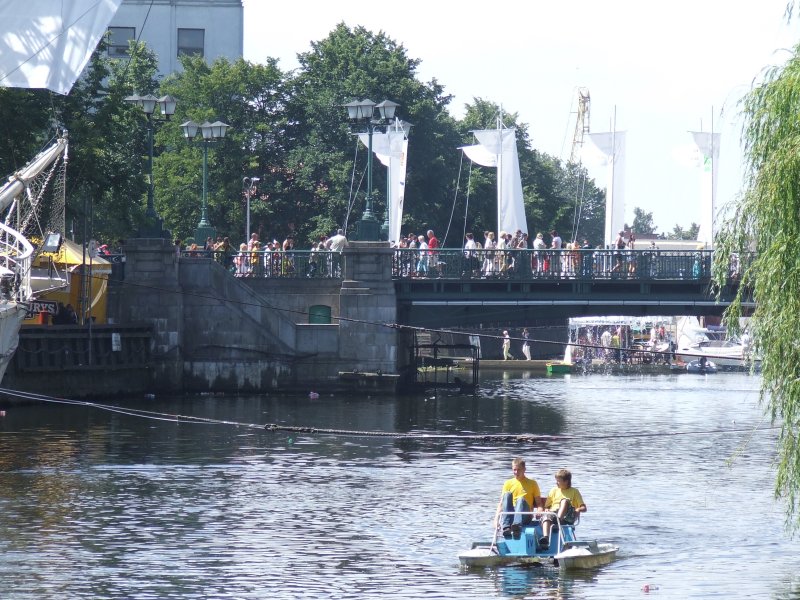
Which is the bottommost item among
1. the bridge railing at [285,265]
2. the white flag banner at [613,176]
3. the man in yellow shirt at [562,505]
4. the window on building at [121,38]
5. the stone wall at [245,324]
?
the man in yellow shirt at [562,505]

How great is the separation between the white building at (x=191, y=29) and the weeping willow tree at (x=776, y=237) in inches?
3235

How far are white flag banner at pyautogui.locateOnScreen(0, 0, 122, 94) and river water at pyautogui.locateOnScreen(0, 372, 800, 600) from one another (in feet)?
33.9

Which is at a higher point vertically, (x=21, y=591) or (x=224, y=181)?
(x=224, y=181)

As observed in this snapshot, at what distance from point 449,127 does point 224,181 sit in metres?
17.7

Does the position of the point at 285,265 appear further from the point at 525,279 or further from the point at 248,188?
the point at 248,188

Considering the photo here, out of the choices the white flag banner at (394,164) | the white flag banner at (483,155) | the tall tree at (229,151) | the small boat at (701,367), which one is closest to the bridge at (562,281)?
the white flag banner at (394,164)

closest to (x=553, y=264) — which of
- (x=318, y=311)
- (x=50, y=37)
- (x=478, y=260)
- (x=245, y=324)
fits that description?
(x=478, y=260)

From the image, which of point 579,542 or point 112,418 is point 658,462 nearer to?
point 579,542

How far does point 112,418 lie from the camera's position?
50750mm

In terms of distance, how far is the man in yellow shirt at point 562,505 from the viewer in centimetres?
2578

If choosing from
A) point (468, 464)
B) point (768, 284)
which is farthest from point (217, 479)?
point (768, 284)

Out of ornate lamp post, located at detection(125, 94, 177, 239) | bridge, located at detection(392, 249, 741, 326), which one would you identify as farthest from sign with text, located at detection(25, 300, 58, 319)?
bridge, located at detection(392, 249, 741, 326)

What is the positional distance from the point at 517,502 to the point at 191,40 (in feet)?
267

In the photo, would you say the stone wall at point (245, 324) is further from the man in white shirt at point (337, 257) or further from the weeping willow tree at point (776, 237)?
the weeping willow tree at point (776, 237)
